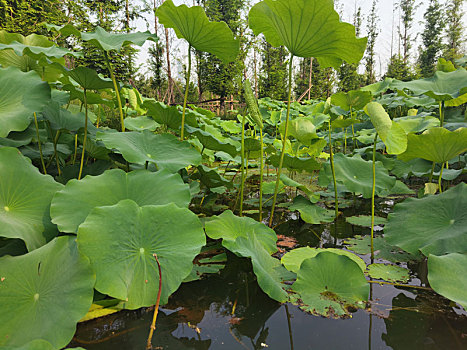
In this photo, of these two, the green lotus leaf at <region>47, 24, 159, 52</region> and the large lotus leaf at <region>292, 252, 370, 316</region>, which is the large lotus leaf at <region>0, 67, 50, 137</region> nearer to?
the green lotus leaf at <region>47, 24, 159, 52</region>

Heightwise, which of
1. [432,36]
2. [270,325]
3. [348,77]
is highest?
[432,36]

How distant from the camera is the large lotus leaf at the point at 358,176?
1.58 m

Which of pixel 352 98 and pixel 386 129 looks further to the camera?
pixel 352 98

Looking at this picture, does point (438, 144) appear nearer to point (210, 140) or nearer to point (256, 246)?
point (256, 246)

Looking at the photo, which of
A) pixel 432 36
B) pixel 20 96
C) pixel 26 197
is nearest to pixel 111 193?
pixel 26 197

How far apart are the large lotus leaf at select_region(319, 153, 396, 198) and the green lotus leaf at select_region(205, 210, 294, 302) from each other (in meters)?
0.66

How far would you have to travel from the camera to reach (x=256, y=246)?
107cm

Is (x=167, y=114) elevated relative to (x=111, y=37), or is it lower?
lower

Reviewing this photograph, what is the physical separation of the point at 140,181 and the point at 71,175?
23.8 inches

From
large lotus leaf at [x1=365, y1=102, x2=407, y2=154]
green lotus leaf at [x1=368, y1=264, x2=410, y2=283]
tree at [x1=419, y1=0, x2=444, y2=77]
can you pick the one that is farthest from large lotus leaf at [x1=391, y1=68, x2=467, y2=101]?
tree at [x1=419, y1=0, x2=444, y2=77]

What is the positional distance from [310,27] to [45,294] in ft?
4.34

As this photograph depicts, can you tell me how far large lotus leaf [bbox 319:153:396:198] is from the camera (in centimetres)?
158

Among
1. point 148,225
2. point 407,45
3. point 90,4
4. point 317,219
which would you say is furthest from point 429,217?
point 407,45

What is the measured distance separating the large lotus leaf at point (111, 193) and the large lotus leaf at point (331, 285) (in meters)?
0.52
